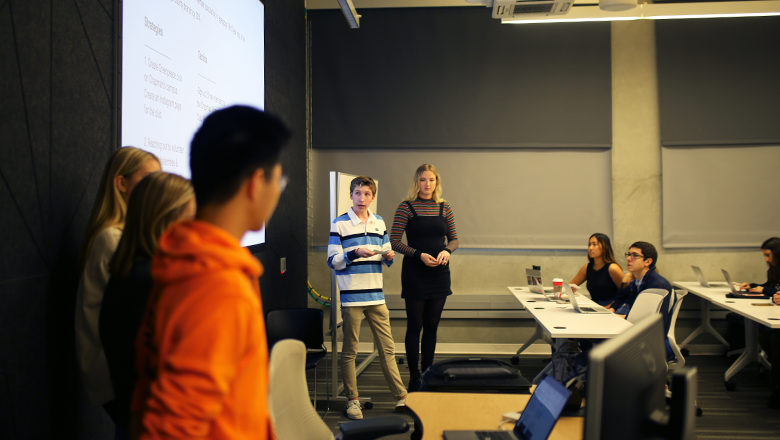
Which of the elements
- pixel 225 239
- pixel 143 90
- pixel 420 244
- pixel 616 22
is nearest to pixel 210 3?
pixel 143 90

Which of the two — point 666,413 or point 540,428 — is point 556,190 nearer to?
point 540,428

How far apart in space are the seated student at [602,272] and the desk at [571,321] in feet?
1.08

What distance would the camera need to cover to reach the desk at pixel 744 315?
347 cm

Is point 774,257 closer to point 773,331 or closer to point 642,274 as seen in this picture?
point 773,331

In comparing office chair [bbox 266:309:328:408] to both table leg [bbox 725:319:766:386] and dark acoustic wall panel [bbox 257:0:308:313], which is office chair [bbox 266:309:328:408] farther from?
table leg [bbox 725:319:766:386]

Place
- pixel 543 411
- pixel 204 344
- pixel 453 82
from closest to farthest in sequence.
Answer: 1. pixel 204 344
2. pixel 543 411
3. pixel 453 82

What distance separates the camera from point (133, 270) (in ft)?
4.10

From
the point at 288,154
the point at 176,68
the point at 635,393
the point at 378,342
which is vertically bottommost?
the point at 378,342

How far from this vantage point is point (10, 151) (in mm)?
1451

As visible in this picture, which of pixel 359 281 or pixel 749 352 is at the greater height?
pixel 359 281

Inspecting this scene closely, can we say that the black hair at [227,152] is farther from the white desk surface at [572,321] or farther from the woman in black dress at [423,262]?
the woman in black dress at [423,262]

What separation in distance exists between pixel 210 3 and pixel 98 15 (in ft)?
3.41

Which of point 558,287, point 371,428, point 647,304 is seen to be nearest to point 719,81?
point 558,287

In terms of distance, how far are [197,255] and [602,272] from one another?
4.29m
